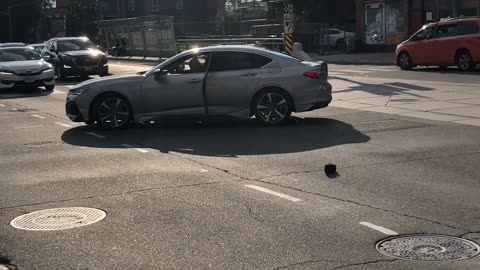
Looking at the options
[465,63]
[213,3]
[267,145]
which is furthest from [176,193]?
[213,3]

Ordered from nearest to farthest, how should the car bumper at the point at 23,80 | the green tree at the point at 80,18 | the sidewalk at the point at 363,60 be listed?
the car bumper at the point at 23,80
the sidewalk at the point at 363,60
the green tree at the point at 80,18

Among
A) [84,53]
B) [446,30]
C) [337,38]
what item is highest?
[446,30]

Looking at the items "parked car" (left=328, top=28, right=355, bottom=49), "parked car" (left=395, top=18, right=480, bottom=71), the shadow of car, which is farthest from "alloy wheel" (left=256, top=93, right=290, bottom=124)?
"parked car" (left=328, top=28, right=355, bottom=49)

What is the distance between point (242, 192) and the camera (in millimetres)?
6980

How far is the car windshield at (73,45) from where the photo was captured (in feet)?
87.3

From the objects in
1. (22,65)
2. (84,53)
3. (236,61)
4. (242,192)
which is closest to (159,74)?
(236,61)

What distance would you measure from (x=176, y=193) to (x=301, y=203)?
4.72 ft

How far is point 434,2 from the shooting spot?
113 ft

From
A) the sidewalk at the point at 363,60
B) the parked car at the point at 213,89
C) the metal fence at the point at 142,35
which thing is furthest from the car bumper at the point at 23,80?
the metal fence at the point at 142,35

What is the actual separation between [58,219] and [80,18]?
70.4m

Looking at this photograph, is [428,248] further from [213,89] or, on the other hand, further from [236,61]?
[236,61]

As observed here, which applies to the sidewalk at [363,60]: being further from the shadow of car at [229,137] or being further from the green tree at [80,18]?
the green tree at [80,18]

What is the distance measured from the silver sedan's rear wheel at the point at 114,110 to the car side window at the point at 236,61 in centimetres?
179

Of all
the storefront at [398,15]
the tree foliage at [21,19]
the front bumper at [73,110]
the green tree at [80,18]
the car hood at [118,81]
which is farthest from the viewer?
the tree foliage at [21,19]
